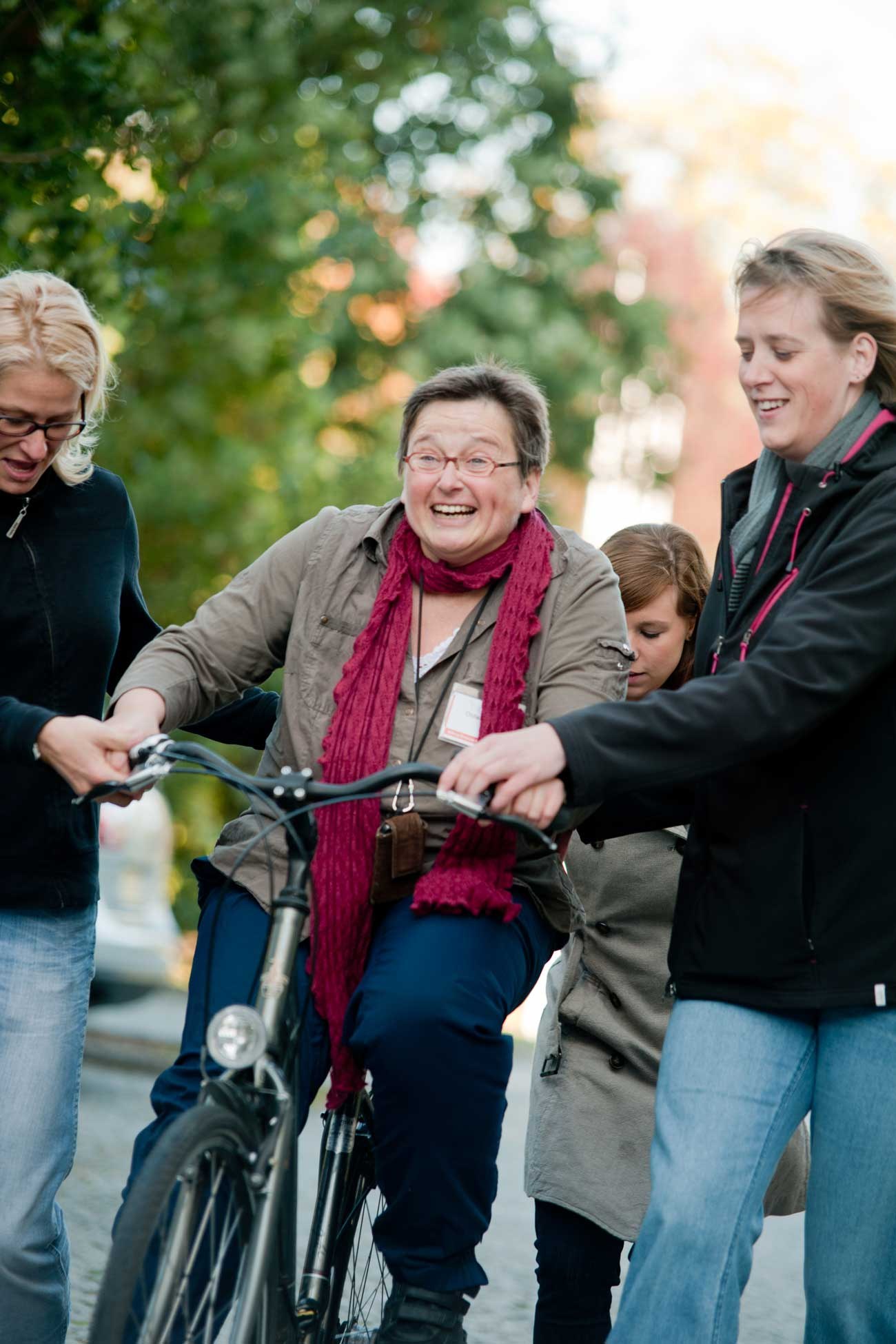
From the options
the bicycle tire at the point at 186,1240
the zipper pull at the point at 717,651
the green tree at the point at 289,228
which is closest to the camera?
the bicycle tire at the point at 186,1240

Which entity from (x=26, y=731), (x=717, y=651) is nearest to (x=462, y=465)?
(x=717, y=651)

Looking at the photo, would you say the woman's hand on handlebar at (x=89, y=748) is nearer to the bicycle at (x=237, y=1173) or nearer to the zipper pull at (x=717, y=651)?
the bicycle at (x=237, y=1173)

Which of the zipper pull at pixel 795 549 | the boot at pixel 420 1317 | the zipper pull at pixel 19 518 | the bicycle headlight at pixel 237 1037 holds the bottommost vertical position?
the boot at pixel 420 1317

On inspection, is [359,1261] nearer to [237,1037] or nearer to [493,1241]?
[237,1037]

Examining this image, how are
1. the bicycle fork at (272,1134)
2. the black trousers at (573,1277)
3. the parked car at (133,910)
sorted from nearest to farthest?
→ 1. the bicycle fork at (272,1134)
2. the black trousers at (573,1277)
3. the parked car at (133,910)

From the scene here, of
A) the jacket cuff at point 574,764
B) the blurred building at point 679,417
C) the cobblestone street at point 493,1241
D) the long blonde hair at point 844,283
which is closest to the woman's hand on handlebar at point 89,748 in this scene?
the jacket cuff at point 574,764

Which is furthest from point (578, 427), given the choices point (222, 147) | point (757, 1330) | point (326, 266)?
point (757, 1330)

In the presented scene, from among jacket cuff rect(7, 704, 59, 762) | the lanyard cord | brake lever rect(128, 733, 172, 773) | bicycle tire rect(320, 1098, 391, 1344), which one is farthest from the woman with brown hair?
jacket cuff rect(7, 704, 59, 762)

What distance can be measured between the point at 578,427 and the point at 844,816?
19181 millimetres

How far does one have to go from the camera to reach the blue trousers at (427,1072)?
3.12 meters

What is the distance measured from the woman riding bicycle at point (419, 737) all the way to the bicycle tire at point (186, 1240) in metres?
0.41

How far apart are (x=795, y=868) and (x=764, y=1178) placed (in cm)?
53

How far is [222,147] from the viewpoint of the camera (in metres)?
10.1

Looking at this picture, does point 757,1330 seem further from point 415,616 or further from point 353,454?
point 353,454
